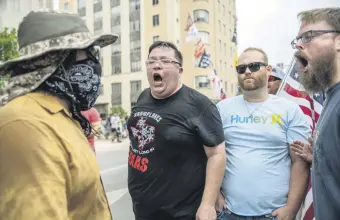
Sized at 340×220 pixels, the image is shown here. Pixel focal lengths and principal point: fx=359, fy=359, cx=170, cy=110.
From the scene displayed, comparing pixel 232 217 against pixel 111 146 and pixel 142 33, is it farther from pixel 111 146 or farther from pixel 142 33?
pixel 142 33

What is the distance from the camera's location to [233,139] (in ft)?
9.71

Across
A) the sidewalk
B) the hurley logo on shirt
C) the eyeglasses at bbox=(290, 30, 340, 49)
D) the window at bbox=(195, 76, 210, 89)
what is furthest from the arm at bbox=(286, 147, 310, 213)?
the window at bbox=(195, 76, 210, 89)

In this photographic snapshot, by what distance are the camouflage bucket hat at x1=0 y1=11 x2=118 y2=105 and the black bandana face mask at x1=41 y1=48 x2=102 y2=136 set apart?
67mm

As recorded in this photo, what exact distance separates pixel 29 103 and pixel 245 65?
203 cm

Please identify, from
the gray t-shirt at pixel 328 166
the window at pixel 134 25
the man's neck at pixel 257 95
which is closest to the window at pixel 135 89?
the window at pixel 134 25

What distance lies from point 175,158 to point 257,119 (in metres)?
0.78

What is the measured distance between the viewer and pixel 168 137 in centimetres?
269

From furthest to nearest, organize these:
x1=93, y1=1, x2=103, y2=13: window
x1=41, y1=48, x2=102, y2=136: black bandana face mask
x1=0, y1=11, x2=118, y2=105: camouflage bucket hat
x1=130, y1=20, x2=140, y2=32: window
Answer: x1=93, y1=1, x2=103, y2=13: window
x1=130, y1=20, x2=140, y2=32: window
x1=41, y1=48, x2=102, y2=136: black bandana face mask
x1=0, y1=11, x2=118, y2=105: camouflage bucket hat

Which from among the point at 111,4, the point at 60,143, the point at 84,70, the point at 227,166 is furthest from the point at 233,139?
the point at 111,4

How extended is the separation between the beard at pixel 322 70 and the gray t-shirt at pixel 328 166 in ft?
A: 0.42

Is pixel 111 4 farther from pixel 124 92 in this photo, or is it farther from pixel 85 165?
pixel 85 165

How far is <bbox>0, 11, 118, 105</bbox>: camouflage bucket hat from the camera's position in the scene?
1581mm

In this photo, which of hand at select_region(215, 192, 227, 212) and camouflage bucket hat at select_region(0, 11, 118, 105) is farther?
hand at select_region(215, 192, 227, 212)

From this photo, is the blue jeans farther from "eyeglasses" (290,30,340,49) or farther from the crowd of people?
"eyeglasses" (290,30,340,49)
